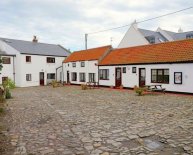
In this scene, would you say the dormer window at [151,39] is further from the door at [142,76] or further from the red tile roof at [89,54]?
the door at [142,76]

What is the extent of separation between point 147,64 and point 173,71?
3.80 meters

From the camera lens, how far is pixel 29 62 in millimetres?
42594

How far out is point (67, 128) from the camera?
33.5ft

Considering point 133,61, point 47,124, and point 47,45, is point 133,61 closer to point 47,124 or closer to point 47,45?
point 47,124

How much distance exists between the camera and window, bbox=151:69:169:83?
25127 mm

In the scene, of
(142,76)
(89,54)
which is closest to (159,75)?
(142,76)

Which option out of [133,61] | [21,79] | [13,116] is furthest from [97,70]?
[13,116]

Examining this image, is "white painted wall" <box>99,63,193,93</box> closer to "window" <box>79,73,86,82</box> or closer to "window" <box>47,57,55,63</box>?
"window" <box>79,73,86,82</box>

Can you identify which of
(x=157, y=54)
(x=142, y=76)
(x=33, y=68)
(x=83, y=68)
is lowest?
(x=142, y=76)

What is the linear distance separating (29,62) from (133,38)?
1938 centimetres

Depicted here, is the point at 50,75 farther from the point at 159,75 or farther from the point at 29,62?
the point at 159,75

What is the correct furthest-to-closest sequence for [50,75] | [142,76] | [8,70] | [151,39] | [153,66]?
1. [50,75]
2. [151,39]
3. [8,70]
4. [142,76]
5. [153,66]

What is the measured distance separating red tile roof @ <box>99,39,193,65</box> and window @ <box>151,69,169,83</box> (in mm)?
1070

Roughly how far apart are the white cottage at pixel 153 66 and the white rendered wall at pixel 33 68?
13.9 m
